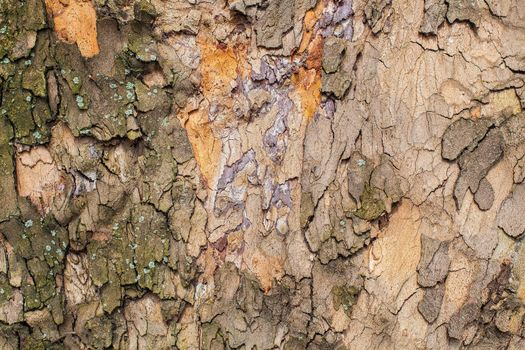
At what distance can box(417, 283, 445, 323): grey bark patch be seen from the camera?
5.83 feet

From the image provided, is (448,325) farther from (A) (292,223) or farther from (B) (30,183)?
(B) (30,183)

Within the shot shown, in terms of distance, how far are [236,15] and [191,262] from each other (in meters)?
0.69

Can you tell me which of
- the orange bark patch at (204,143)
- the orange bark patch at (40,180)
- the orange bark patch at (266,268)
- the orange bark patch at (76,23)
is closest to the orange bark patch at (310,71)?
the orange bark patch at (204,143)

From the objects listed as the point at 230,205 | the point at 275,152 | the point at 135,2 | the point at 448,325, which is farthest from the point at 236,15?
the point at 448,325

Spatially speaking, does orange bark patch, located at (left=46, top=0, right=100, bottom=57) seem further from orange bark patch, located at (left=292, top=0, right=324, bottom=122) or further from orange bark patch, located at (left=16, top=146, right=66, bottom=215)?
orange bark patch, located at (left=292, top=0, right=324, bottom=122)

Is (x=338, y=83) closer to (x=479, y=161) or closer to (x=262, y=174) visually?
(x=262, y=174)

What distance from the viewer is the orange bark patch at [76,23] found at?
182cm

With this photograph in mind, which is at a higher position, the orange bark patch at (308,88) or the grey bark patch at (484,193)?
the orange bark patch at (308,88)

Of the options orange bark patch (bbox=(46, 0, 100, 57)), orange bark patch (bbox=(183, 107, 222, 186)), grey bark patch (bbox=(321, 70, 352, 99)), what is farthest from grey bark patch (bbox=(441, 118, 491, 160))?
orange bark patch (bbox=(46, 0, 100, 57))

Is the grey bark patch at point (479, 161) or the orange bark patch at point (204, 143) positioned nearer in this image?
the grey bark patch at point (479, 161)

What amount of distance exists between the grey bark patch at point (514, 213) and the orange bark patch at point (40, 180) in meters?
1.20

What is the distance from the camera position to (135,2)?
1801 millimetres

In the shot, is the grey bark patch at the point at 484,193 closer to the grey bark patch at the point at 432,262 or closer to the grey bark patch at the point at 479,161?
the grey bark patch at the point at 479,161

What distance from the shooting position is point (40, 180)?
1.85 m
